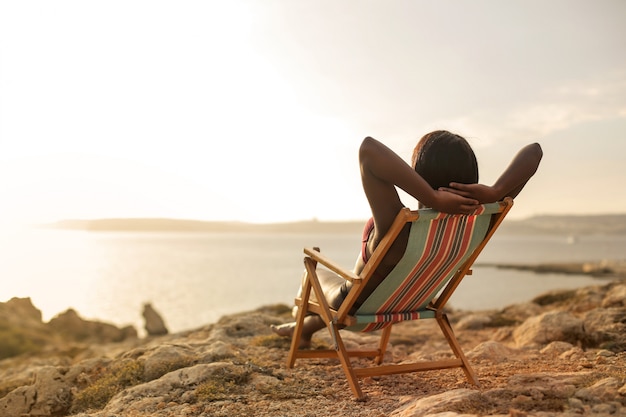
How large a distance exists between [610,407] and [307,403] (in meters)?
2.05

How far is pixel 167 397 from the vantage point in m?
4.27

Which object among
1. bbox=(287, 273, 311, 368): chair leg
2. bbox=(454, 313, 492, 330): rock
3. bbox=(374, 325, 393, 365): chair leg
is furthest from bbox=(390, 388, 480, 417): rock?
bbox=(454, 313, 492, 330): rock

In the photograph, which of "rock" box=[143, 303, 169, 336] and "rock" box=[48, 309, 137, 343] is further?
"rock" box=[143, 303, 169, 336]

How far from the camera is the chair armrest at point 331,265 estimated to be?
151 inches

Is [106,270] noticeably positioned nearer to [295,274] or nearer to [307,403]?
[295,274]

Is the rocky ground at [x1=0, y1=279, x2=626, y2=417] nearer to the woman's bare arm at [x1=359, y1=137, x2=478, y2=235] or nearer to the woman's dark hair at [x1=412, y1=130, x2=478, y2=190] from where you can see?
the woman's bare arm at [x1=359, y1=137, x2=478, y2=235]

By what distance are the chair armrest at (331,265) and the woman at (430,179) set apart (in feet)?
0.60

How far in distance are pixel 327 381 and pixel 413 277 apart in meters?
1.39

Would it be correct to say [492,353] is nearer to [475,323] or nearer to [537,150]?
[537,150]

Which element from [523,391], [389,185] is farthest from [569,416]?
[389,185]

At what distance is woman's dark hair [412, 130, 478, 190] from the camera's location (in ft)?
11.6

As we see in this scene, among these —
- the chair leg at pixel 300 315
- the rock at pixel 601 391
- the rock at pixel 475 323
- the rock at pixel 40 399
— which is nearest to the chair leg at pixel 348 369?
the chair leg at pixel 300 315

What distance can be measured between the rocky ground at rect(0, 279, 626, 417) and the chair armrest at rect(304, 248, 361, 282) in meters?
0.93

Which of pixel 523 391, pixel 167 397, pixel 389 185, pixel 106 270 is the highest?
pixel 389 185
